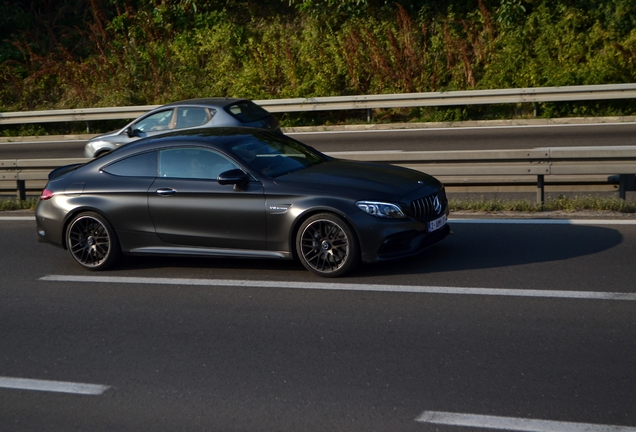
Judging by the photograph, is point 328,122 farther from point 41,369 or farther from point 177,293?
point 41,369

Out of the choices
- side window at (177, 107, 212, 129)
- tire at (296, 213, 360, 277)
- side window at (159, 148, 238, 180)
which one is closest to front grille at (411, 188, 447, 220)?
tire at (296, 213, 360, 277)

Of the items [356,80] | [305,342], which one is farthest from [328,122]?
[305,342]

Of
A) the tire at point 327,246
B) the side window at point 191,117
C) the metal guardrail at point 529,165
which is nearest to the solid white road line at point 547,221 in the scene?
the metal guardrail at point 529,165

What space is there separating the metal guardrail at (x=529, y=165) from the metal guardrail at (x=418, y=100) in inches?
344

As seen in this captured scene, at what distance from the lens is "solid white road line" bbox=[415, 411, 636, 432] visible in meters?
4.48

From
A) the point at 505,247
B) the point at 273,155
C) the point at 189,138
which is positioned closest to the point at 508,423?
the point at 505,247

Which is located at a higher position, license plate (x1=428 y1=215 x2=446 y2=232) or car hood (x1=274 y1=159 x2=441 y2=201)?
car hood (x1=274 y1=159 x2=441 y2=201)

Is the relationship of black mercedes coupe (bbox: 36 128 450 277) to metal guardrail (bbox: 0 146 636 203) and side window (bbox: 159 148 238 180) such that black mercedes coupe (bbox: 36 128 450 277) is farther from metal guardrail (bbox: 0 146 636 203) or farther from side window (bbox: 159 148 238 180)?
metal guardrail (bbox: 0 146 636 203)

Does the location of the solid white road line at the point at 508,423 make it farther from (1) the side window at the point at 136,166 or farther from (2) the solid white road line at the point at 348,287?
(1) the side window at the point at 136,166

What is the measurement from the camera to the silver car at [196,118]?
1437cm

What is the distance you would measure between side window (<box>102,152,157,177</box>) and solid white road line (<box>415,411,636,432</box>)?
15.7 feet

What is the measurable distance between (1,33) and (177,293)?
24.8 m

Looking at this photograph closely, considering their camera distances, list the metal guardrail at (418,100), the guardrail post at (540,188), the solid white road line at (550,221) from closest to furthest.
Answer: the solid white road line at (550,221) → the guardrail post at (540,188) → the metal guardrail at (418,100)

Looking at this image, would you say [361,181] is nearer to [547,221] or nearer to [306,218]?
[306,218]
